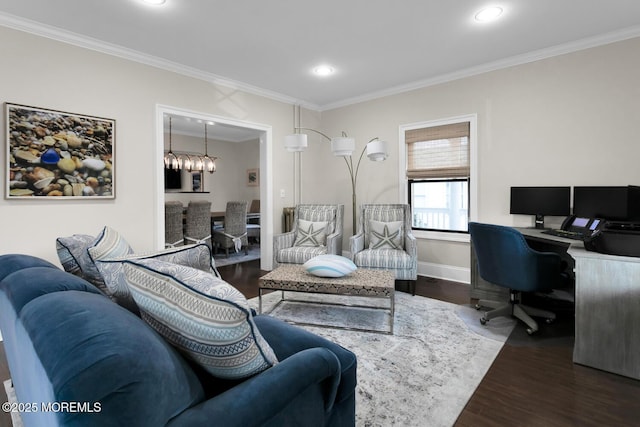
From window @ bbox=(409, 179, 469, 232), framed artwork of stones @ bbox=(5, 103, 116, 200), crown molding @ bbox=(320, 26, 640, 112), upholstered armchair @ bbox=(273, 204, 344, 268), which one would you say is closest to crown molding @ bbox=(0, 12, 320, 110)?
framed artwork of stones @ bbox=(5, 103, 116, 200)

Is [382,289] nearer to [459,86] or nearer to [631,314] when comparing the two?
[631,314]

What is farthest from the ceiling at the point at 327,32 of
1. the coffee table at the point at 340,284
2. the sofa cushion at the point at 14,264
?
the coffee table at the point at 340,284

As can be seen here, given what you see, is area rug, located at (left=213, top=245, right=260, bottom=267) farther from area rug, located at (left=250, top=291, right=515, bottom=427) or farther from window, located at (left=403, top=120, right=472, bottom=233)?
window, located at (left=403, top=120, right=472, bottom=233)

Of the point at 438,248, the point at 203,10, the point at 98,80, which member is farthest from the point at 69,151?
the point at 438,248

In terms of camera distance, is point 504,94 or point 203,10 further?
point 504,94

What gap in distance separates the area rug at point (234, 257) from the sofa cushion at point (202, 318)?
14.5ft

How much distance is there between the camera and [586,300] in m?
2.14

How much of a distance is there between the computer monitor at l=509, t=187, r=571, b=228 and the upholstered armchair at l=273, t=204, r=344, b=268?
207cm

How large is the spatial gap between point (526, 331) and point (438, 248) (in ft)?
5.75

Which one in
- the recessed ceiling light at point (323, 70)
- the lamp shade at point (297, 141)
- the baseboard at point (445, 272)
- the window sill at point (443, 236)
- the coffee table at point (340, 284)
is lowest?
the baseboard at point (445, 272)

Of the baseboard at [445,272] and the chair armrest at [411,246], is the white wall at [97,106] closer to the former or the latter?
the chair armrest at [411,246]

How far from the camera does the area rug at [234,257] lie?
5497 millimetres

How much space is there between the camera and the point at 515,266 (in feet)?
8.48

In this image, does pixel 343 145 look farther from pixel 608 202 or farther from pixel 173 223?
pixel 173 223
